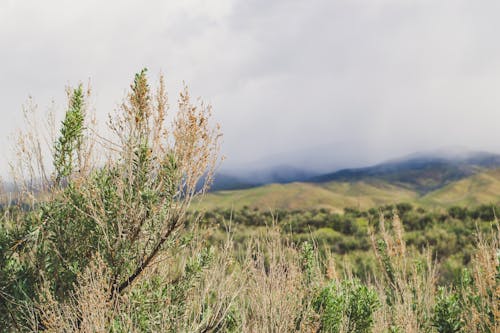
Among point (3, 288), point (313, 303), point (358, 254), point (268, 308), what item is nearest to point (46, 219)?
point (3, 288)

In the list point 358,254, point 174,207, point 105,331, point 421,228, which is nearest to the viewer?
point 105,331

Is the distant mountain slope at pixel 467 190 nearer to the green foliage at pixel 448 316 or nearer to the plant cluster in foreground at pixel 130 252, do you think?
the green foliage at pixel 448 316

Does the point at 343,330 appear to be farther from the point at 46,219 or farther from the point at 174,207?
the point at 46,219

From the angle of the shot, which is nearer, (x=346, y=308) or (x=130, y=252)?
(x=130, y=252)

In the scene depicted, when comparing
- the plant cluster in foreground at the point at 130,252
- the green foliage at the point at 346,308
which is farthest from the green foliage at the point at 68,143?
the green foliage at the point at 346,308

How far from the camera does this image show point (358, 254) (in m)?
15.2

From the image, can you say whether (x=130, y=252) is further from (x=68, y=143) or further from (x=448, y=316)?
(x=448, y=316)

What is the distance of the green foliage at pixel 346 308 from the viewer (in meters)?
5.17

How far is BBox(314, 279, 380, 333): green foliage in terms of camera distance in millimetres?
5168

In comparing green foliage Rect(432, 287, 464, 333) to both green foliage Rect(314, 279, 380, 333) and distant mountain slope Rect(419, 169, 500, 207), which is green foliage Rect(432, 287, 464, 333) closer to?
green foliage Rect(314, 279, 380, 333)

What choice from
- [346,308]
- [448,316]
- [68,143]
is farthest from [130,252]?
[448,316]

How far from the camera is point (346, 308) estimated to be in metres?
5.50

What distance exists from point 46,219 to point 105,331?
1622 millimetres

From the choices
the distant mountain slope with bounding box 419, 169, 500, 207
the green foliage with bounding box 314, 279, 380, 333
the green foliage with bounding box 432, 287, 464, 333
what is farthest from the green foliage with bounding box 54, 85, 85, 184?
the distant mountain slope with bounding box 419, 169, 500, 207
